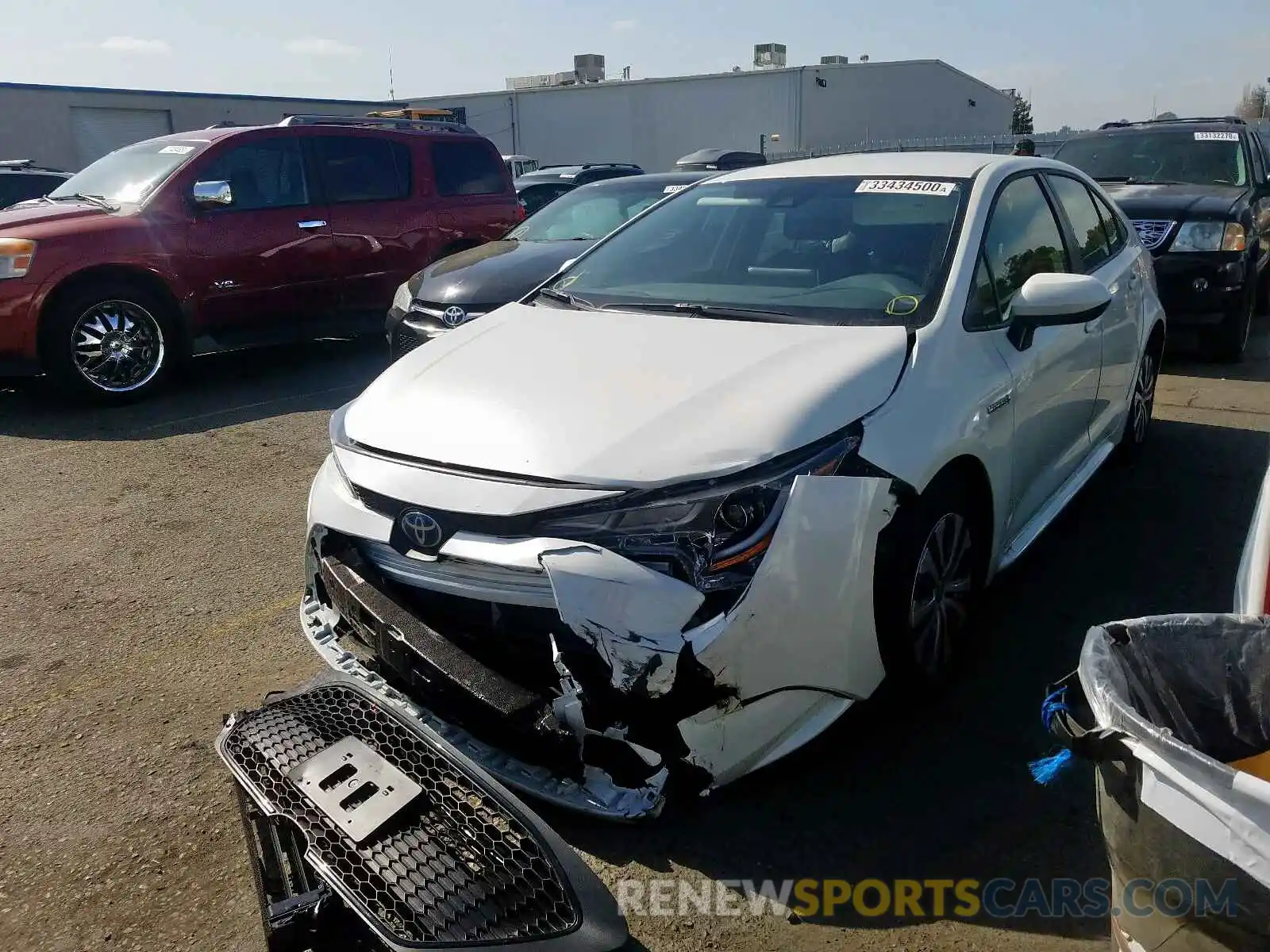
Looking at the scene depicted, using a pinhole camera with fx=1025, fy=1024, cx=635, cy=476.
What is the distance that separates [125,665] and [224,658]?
1.10 feet

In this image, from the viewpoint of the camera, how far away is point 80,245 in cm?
673

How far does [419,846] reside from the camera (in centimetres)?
207

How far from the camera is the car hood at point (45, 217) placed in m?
6.71

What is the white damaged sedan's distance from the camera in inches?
93.1

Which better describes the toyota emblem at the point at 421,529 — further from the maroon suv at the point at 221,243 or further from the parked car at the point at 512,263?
the maroon suv at the point at 221,243

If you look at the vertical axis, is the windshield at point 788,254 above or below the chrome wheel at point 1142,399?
above

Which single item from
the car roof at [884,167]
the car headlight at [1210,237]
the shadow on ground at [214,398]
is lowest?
the shadow on ground at [214,398]

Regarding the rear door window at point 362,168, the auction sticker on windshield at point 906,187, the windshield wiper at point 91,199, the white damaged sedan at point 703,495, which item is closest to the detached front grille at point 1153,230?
the white damaged sedan at point 703,495

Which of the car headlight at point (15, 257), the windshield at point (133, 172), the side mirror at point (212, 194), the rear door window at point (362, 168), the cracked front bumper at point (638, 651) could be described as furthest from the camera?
the rear door window at point (362, 168)

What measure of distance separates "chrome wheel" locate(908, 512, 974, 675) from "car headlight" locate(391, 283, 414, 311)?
4533mm

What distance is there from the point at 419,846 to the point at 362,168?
7305mm

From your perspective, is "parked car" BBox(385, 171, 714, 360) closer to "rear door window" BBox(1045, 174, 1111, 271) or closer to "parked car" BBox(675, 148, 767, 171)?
"rear door window" BBox(1045, 174, 1111, 271)

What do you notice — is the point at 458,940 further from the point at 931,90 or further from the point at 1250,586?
the point at 931,90

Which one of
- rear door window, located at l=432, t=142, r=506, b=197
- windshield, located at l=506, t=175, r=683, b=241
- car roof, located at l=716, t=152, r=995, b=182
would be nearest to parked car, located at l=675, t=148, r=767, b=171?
rear door window, located at l=432, t=142, r=506, b=197
